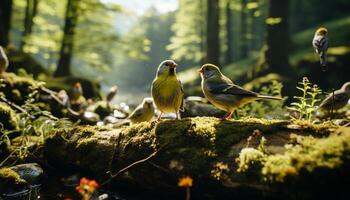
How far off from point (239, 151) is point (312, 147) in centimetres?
81

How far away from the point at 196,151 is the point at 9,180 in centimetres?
248

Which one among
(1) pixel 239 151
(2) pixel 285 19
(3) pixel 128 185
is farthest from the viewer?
(2) pixel 285 19

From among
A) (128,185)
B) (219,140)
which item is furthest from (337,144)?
(128,185)

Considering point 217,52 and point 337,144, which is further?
point 217,52

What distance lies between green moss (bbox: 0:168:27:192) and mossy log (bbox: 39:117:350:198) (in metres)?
0.65

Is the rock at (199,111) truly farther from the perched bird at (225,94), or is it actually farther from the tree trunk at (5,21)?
the tree trunk at (5,21)

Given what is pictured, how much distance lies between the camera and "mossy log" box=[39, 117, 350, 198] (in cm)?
357

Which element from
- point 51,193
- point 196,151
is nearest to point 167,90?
point 196,151

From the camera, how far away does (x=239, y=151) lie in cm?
412

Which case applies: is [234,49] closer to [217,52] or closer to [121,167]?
[217,52]

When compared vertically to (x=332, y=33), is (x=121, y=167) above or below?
below

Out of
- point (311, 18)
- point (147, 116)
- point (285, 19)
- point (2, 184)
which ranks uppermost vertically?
point (311, 18)

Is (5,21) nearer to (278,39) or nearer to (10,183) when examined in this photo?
(10,183)

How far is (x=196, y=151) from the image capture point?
4344 mm
